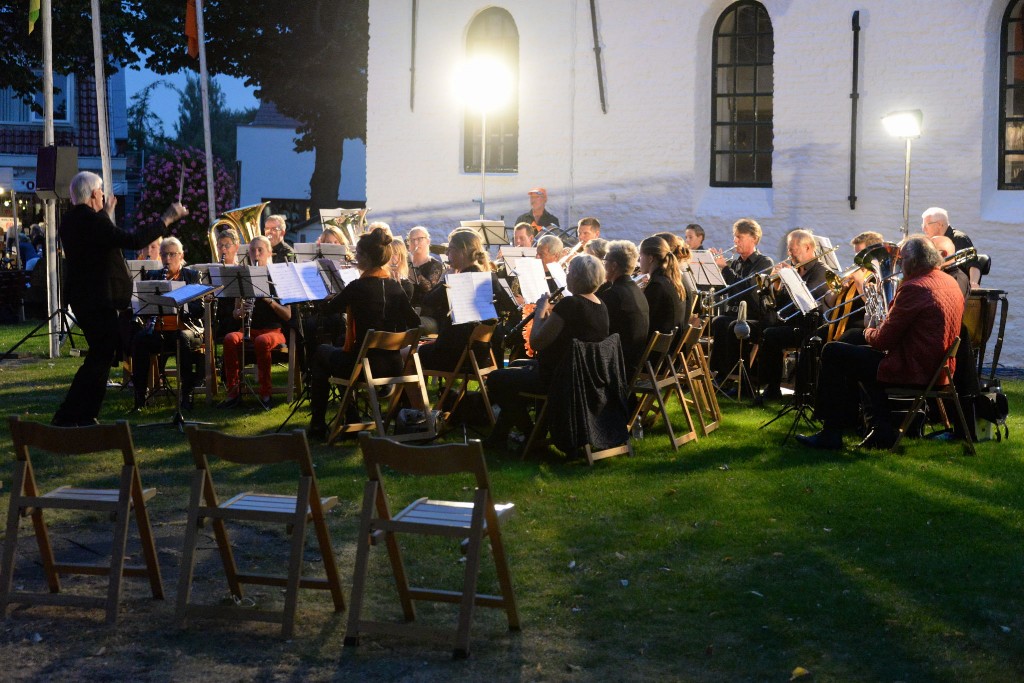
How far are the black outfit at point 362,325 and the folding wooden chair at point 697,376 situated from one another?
6.55 ft

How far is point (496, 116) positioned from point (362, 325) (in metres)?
10.1

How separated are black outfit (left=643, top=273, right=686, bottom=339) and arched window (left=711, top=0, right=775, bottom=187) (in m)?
8.21

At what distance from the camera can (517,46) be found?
18875 millimetres

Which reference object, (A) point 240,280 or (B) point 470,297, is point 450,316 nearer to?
(B) point 470,297

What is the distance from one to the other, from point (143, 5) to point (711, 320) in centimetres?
2022

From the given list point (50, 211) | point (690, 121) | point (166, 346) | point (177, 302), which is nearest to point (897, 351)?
point (177, 302)

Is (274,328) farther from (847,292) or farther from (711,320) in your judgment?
(847,292)

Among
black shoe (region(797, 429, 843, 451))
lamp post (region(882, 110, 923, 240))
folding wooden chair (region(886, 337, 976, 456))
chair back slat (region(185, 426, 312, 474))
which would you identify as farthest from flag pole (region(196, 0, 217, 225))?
chair back slat (region(185, 426, 312, 474))

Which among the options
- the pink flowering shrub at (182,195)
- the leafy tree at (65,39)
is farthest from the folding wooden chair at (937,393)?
the leafy tree at (65,39)

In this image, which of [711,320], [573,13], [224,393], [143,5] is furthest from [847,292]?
[143,5]

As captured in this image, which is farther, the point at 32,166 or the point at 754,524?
the point at 32,166

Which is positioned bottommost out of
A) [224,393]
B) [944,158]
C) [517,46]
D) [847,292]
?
[224,393]

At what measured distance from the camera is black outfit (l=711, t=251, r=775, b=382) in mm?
12398

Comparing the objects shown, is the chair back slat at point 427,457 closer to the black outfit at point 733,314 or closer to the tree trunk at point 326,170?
the black outfit at point 733,314
